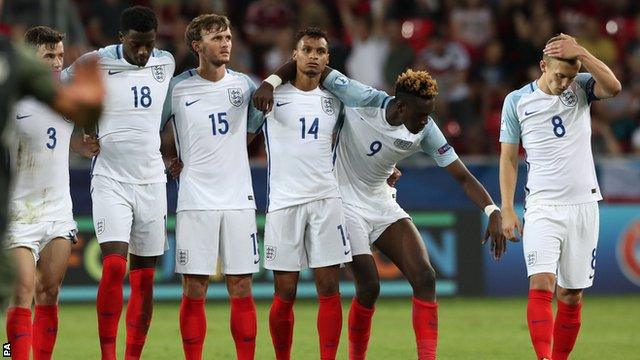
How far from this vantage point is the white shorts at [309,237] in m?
9.24

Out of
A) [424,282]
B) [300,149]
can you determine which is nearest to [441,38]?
[300,149]

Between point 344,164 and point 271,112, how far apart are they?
74 centimetres

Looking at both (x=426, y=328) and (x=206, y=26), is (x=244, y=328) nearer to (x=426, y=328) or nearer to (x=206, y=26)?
(x=426, y=328)

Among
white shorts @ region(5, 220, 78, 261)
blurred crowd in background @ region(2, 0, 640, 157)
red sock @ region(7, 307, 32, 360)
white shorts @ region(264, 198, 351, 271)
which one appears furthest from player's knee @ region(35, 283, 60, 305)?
blurred crowd in background @ region(2, 0, 640, 157)

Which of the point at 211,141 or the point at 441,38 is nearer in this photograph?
the point at 211,141

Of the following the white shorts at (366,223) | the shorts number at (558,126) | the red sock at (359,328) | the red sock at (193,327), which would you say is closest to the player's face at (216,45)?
the white shorts at (366,223)

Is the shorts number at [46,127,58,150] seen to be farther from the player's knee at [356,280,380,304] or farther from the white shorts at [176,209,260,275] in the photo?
the player's knee at [356,280,380,304]

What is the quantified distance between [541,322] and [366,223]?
1.57 m

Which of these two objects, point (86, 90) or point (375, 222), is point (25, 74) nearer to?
point (86, 90)

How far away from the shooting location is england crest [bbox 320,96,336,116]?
9398 mm

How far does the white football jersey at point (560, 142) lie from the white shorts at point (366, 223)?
43.3 inches

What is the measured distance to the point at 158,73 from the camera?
9.53 metres

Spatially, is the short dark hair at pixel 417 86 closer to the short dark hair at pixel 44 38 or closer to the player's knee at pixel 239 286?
the player's knee at pixel 239 286

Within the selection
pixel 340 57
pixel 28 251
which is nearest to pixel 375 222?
pixel 28 251
